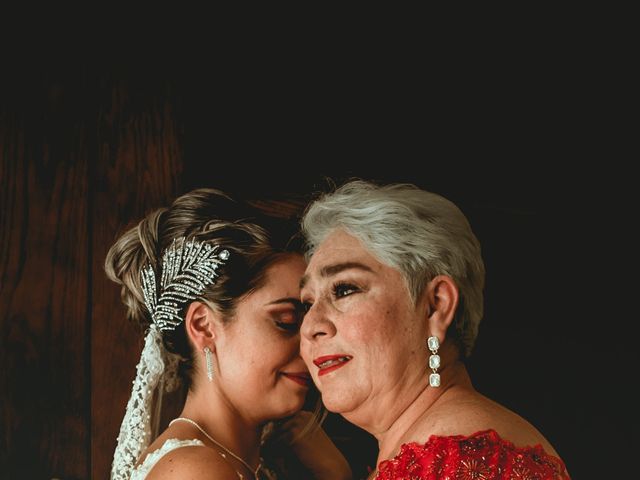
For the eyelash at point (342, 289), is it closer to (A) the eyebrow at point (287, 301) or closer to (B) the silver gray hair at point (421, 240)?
(B) the silver gray hair at point (421, 240)

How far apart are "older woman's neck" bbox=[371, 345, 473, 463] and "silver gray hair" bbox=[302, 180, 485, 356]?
0.08 meters

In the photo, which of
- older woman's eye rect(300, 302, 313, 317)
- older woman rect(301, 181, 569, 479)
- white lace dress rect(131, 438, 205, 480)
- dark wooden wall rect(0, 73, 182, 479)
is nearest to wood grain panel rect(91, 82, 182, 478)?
dark wooden wall rect(0, 73, 182, 479)

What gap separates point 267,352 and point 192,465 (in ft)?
1.30

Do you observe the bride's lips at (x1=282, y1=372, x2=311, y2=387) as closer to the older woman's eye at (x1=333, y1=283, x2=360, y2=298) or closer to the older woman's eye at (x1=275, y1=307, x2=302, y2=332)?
the older woman's eye at (x1=275, y1=307, x2=302, y2=332)

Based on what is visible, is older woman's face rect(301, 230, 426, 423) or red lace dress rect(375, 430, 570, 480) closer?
red lace dress rect(375, 430, 570, 480)

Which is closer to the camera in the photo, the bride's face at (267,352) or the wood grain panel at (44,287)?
the bride's face at (267,352)

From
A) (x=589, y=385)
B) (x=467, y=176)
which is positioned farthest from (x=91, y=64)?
(x=589, y=385)

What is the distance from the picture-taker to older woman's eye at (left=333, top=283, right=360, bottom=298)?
193 cm

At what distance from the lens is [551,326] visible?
320cm

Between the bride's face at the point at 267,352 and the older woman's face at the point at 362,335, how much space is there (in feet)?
0.98

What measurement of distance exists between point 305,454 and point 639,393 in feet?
4.34

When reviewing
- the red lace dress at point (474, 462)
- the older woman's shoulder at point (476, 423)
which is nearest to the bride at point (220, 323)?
the older woman's shoulder at point (476, 423)

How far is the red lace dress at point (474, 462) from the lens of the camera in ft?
4.89

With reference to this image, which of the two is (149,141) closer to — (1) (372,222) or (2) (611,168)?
(1) (372,222)
